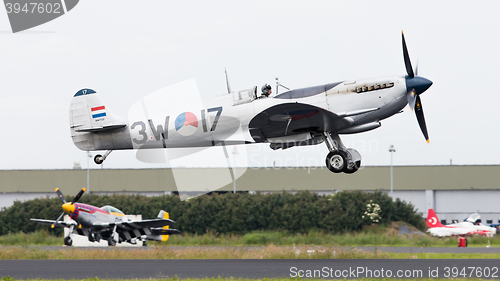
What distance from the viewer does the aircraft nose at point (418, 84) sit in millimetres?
15188

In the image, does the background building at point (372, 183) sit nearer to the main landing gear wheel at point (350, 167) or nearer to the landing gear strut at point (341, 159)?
the landing gear strut at point (341, 159)

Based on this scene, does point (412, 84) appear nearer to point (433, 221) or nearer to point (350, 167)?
point (350, 167)

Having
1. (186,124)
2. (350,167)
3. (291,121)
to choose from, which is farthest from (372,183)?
(186,124)

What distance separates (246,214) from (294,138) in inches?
1204

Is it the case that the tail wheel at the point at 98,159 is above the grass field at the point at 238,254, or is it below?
above

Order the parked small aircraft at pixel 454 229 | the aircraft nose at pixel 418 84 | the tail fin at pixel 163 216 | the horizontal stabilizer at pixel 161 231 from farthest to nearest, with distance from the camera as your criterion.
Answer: the parked small aircraft at pixel 454 229 → the tail fin at pixel 163 216 → the horizontal stabilizer at pixel 161 231 → the aircraft nose at pixel 418 84

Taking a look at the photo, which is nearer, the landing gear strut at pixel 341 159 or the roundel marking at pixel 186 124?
the landing gear strut at pixel 341 159

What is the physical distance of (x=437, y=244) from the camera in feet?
136

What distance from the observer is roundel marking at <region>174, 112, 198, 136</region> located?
53.5ft

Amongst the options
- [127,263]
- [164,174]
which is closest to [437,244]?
[127,263]

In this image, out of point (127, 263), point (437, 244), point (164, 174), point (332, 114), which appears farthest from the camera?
point (164, 174)

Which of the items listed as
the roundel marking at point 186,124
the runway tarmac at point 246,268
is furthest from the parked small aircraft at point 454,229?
the roundel marking at point 186,124

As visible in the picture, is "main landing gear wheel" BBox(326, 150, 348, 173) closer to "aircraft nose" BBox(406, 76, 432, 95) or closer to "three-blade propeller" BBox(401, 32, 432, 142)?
"three-blade propeller" BBox(401, 32, 432, 142)

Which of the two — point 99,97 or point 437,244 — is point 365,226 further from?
point 99,97
